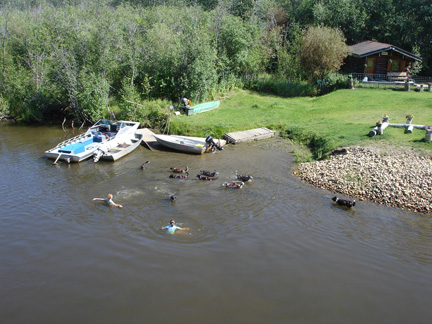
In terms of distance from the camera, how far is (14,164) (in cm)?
2156

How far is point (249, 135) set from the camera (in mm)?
25578

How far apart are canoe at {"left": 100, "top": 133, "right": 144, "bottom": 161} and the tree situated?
71.6ft

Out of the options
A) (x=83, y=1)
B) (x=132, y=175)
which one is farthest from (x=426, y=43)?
(x=83, y=1)

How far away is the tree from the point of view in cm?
3606

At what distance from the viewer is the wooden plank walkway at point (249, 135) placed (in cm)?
2504

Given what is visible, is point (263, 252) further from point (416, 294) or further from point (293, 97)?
point (293, 97)

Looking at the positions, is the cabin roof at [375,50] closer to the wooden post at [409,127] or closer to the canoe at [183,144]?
the wooden post at [409,127]

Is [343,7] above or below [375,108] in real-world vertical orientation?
above

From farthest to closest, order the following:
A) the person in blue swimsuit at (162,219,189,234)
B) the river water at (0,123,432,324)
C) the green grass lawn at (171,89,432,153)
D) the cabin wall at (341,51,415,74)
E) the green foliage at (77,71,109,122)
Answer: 1. the cabin wall at (341,51,415,74)
2. the green foliage at (77,71,109,122)
3. the green grass lawn at (171,89,432,153)
4. the person in blue swimsuit at (162,219,189,234)
5. the river water at (0,123,432,324)

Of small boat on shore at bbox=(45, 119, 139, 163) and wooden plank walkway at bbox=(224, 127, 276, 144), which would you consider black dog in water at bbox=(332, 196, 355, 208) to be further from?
small boat on shore at bbox=(45, 119, 139, 163)

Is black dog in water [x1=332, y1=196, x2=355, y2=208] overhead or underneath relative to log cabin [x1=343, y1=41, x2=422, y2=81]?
underneath

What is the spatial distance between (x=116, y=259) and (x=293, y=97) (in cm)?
3032

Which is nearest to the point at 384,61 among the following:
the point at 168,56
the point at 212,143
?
the point at 168,56

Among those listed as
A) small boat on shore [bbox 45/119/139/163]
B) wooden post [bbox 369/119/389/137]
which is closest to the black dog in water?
wooden post [bbox 369/119/389/137]
